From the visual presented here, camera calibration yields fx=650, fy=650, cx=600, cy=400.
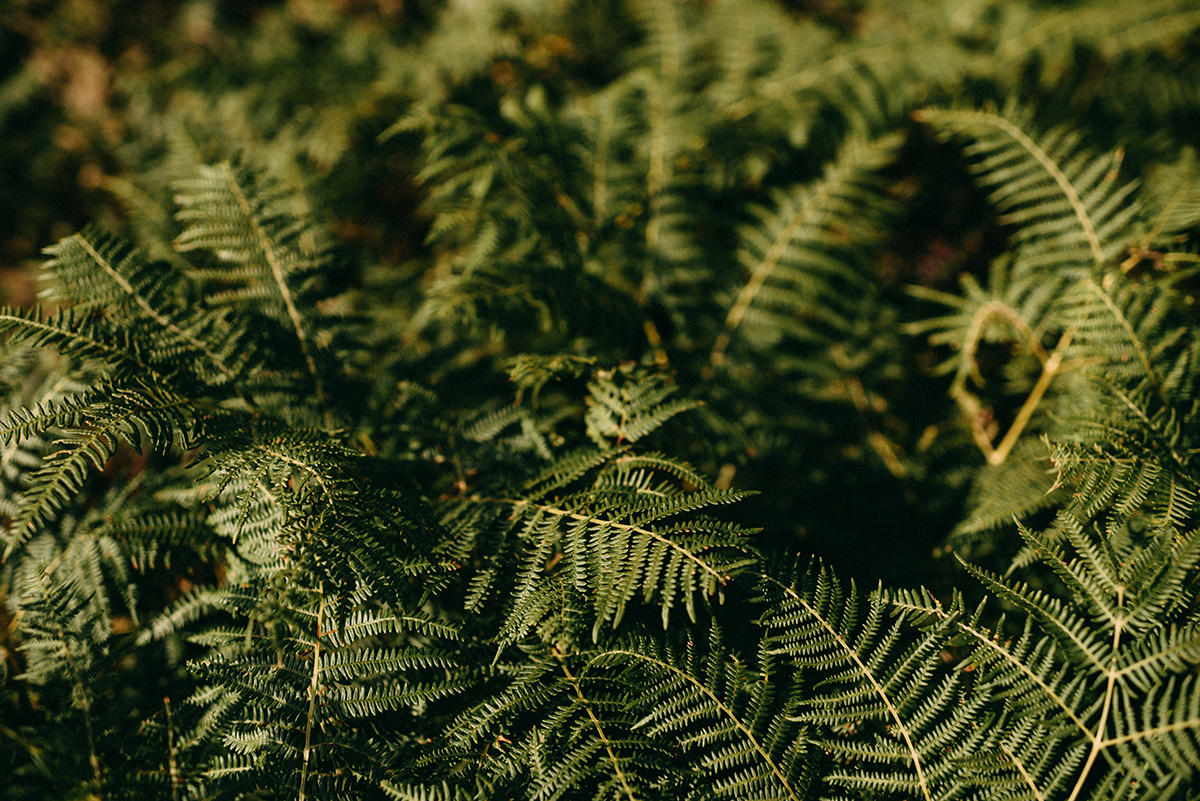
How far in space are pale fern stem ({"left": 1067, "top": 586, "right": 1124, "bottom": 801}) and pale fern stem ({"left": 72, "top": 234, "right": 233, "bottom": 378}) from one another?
6.47 ft

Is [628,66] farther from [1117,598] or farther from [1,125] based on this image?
[1,125]

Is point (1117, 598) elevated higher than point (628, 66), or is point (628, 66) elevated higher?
point (628, 66)

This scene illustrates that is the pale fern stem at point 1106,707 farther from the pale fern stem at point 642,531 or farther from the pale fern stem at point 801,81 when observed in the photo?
the pale fern stem at point 801,81

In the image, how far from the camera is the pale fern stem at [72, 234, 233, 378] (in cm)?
155

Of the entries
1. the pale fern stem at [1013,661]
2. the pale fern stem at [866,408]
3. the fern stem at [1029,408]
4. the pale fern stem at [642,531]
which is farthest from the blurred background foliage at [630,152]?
the pale fern stem at [642,531]

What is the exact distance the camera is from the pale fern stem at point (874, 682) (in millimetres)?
1252

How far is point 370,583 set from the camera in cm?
132

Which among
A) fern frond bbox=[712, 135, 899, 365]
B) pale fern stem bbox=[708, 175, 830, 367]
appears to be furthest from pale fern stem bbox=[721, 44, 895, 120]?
pale fern stem bbox=[708, 175, 830, 367]

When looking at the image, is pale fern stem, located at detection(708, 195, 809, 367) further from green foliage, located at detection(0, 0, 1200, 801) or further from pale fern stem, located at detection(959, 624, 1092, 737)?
pale fern stem, located at detection(959, 624, 1092, 737)

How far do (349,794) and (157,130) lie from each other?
9.61 feet

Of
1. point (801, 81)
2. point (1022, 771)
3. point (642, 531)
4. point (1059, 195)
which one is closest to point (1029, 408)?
point (1059, 195)

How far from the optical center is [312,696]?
4.34ft

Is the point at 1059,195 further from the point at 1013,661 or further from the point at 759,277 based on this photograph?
the point at 1013,661

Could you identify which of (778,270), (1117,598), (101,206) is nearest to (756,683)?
(1117,598)
